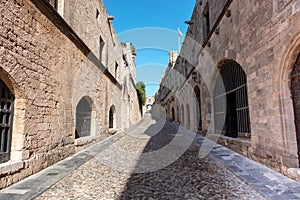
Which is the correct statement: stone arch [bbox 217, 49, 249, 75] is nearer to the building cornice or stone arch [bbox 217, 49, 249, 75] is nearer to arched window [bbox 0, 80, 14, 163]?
the building cornice

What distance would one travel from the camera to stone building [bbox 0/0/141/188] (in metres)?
2.96

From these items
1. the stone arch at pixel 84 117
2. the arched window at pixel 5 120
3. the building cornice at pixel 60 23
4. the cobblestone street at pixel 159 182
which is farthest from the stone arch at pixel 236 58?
the arched window at pixel 5 120

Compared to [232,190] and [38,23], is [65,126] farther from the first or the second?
[232,190]

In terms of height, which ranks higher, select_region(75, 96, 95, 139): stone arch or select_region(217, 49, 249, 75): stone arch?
select_region(217, 49, 249, 75): stone arch

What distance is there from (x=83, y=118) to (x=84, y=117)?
9 centimetres

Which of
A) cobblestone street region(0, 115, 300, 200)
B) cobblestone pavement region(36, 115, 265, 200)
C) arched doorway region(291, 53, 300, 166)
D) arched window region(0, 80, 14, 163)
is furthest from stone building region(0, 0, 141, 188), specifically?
arched doorway region(291, 53, 300, 166)

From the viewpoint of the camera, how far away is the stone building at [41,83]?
9.71 ft

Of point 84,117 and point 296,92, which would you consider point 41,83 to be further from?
point 296,92

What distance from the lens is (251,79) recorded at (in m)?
4.34

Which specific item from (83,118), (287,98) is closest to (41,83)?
(83,118)

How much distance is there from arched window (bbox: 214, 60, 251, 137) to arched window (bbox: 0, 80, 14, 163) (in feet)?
17.2

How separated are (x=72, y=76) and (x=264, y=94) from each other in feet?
15.7

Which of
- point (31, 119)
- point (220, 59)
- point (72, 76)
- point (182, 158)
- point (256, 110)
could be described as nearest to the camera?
point (31, 119)

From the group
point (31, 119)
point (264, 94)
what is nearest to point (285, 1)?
point (264, 94)
